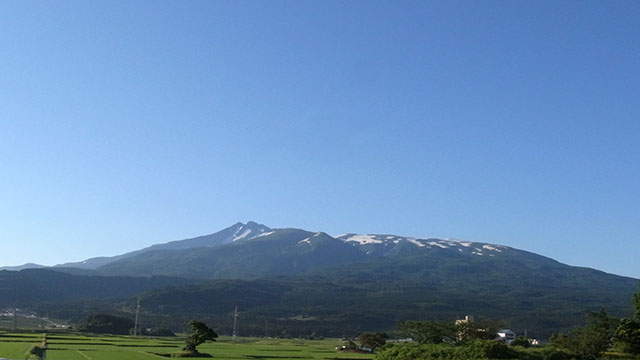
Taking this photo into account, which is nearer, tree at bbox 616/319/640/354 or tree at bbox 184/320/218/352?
tree at bbox 616/319/640/354

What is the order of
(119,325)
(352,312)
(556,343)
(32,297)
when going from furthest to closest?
(32,297)
(352,312)
(119,325)
(556,343)

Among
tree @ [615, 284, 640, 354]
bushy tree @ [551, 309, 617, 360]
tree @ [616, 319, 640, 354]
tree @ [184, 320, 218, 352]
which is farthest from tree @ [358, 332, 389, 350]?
tree @ [616, 319, 640, 354]

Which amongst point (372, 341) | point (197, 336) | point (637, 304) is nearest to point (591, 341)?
point (637, 304)

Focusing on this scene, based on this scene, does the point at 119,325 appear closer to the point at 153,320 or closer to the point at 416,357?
the point at 153,320

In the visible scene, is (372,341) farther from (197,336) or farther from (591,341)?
(591,341)

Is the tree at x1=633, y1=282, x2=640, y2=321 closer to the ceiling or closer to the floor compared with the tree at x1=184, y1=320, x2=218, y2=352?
closer to the ceiling

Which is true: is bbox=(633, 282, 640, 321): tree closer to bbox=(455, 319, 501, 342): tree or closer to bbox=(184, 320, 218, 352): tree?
bbox=(455, 319, 501, 342): tree

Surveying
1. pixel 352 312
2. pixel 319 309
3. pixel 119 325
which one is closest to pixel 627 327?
pixel 119 325

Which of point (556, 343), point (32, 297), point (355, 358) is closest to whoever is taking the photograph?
point (556, 343)

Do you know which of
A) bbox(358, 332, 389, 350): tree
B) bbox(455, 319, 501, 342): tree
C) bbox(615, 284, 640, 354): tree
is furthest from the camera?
bbox(358, 332, 389, 350): tree

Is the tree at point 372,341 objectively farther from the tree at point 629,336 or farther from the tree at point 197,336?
the tree at point 629,336

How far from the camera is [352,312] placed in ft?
521

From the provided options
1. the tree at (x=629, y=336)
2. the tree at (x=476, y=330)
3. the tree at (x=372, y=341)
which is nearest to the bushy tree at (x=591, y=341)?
the tree at (x=629, y=336)

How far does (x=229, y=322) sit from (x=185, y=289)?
4979cm
